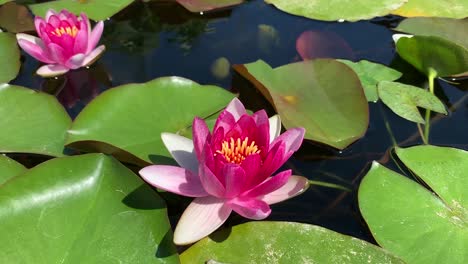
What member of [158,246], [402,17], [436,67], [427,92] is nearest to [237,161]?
[158,246]

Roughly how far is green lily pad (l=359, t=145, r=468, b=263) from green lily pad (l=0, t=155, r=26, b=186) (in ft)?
3.44

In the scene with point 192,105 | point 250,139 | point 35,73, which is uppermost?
point 250,139

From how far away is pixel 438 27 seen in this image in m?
2.26

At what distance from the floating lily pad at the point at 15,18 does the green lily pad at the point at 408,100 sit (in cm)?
166

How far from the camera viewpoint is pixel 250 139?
4.36 feet

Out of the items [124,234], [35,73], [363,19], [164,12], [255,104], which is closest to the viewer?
[124,234]

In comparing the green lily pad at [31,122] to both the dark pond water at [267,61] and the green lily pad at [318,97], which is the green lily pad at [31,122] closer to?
the dark pond water at [267,61]

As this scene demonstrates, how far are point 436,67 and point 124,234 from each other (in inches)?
59.5

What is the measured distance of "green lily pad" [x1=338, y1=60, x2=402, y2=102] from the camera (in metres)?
2.00

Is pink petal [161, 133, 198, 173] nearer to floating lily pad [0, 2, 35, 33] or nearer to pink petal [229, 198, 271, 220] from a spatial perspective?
pink petal [229, 198, 271, 220]

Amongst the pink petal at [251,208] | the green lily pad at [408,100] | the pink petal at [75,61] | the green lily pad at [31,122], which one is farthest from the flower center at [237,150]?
the pink petal at [75,61]

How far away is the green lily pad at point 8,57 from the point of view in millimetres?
1986

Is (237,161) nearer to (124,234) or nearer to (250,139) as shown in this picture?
(250,139)

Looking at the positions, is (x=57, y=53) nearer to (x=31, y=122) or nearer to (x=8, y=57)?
(x=8, y=57)
